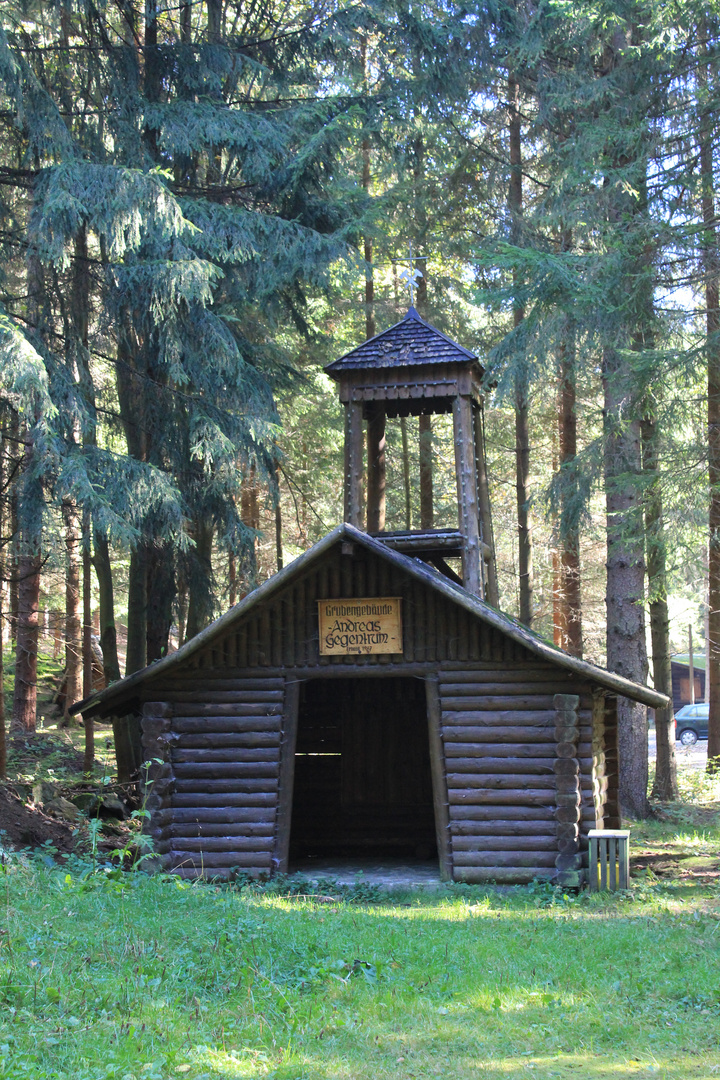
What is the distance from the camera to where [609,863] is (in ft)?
36.3

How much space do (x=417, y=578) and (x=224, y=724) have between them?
Answer: 3.03 meters

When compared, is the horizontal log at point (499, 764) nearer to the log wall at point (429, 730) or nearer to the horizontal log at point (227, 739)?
the log wall at point (429, 730)

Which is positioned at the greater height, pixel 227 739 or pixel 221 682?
pixel 221 682

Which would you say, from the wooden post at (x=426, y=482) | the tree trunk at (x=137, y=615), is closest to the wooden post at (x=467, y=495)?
the tree trunk at (x=137, y=615)

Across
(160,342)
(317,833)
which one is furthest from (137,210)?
(317,833)

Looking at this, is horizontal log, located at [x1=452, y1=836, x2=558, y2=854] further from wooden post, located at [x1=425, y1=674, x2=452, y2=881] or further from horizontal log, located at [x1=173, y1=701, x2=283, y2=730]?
horizontal log, located at [x1=173, y1=701, x2=283, y2=730]

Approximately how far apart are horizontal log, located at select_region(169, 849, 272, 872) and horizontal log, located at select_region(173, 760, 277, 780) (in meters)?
0.91

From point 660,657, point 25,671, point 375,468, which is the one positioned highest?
point 375,468

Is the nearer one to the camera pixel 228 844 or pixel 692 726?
pixel 228 844

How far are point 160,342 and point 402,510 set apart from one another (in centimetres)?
1264

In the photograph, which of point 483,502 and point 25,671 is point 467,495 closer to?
point 483,502

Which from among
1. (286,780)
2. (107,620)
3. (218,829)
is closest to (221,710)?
(286,780)

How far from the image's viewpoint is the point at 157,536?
13.9m

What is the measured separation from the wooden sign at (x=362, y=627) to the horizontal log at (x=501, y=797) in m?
1.84
